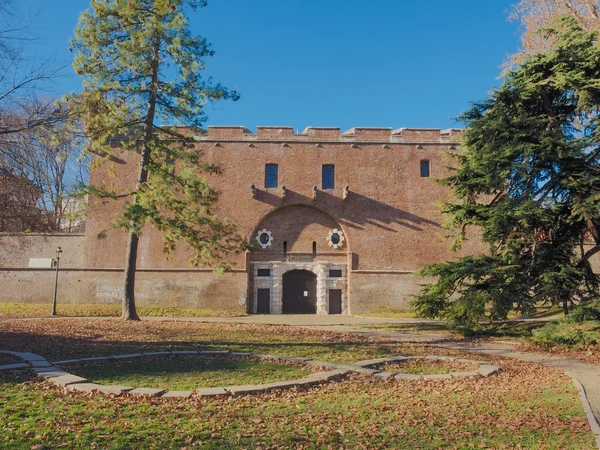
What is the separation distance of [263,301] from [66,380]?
2175cm

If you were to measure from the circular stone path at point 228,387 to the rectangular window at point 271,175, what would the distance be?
19.0m

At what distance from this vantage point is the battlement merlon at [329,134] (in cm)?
2923

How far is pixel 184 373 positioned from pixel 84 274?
2226 cm

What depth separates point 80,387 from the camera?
662 cm

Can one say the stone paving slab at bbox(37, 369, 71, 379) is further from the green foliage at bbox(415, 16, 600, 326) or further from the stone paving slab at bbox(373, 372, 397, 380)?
the green foliage at bbox(415, 16, 600, 326)

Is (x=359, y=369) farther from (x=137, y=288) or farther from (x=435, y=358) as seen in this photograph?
(x=137, y=288)

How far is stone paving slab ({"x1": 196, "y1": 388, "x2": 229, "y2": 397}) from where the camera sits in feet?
21.1

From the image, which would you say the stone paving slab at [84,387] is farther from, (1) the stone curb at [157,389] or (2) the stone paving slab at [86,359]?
(2) the stone paving slab at [86,359]

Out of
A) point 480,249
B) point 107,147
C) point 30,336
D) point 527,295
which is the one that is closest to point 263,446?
point 30,336

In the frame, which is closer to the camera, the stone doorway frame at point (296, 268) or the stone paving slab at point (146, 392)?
the stone paving slab at point (146, 392)

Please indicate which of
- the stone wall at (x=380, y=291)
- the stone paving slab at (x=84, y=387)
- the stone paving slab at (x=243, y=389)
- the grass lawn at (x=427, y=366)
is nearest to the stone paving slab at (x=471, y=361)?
the grass lawn at (x=427, y=366)

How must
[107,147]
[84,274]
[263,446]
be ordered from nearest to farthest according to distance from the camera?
[263,446], [107,147], [84,274]

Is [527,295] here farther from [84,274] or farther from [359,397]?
[84,274]

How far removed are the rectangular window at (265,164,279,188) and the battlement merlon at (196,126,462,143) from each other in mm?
1643
